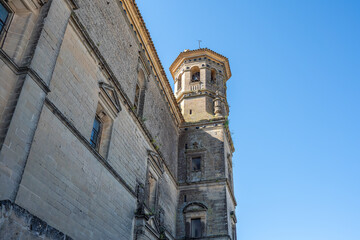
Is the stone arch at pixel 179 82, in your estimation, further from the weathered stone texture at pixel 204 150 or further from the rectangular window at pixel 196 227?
the rectangular window at pixel 196 227

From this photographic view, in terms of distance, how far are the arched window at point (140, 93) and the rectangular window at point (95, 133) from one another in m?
3.23

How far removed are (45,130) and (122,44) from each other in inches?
257

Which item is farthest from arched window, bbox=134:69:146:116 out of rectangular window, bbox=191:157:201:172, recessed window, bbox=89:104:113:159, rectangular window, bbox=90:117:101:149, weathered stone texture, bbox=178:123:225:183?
rectangular window, bbox=191:157:201:172

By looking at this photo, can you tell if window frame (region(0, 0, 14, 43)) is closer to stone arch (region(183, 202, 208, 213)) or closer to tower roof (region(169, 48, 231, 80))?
stone arch (region(183, 202, 208, 213))

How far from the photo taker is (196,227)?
1805 cm

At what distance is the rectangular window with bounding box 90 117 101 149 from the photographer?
11.3 m

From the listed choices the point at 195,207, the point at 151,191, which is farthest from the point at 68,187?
the point at 195,207

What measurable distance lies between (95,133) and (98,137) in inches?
6.5

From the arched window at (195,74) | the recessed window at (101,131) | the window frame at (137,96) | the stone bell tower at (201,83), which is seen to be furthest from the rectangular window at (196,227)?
the arched window at (195,74)

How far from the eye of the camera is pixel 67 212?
8.57 meters

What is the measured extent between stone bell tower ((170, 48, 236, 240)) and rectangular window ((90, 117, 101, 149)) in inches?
330

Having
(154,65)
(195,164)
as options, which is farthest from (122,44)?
(195,164)

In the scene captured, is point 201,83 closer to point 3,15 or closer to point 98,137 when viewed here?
point 98,137

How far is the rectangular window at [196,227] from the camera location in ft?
58.6
